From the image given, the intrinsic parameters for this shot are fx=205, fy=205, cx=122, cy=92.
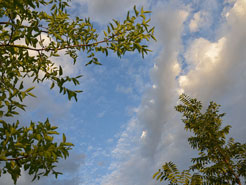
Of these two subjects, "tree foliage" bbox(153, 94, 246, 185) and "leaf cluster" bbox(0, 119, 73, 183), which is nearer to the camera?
"leaf cluster" bbox(0, 119, 73, 183)

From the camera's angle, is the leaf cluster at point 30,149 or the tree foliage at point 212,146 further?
the tree foliage at point 212,146

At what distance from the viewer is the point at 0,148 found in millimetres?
2982

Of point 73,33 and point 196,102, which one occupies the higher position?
point 196,102

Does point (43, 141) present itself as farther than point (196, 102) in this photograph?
No

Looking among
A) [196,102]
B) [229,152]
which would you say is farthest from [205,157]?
[196,102]

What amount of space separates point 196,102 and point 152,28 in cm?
876

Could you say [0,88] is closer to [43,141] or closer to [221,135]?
[43,141]

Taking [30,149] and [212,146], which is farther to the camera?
[212,146]

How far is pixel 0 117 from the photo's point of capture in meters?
3.36

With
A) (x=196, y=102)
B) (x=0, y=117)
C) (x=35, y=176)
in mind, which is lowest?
(x=35, y=176)

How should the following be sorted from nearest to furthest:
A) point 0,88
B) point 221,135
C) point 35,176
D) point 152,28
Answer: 1. point 35,176
2. point 0,88
3. point 152,28
4. point 221,135

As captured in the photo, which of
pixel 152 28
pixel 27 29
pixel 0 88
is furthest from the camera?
pixel 152 28

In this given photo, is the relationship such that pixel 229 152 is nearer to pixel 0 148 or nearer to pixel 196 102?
pixel 196 102

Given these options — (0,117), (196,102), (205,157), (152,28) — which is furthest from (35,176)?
(196,102)
